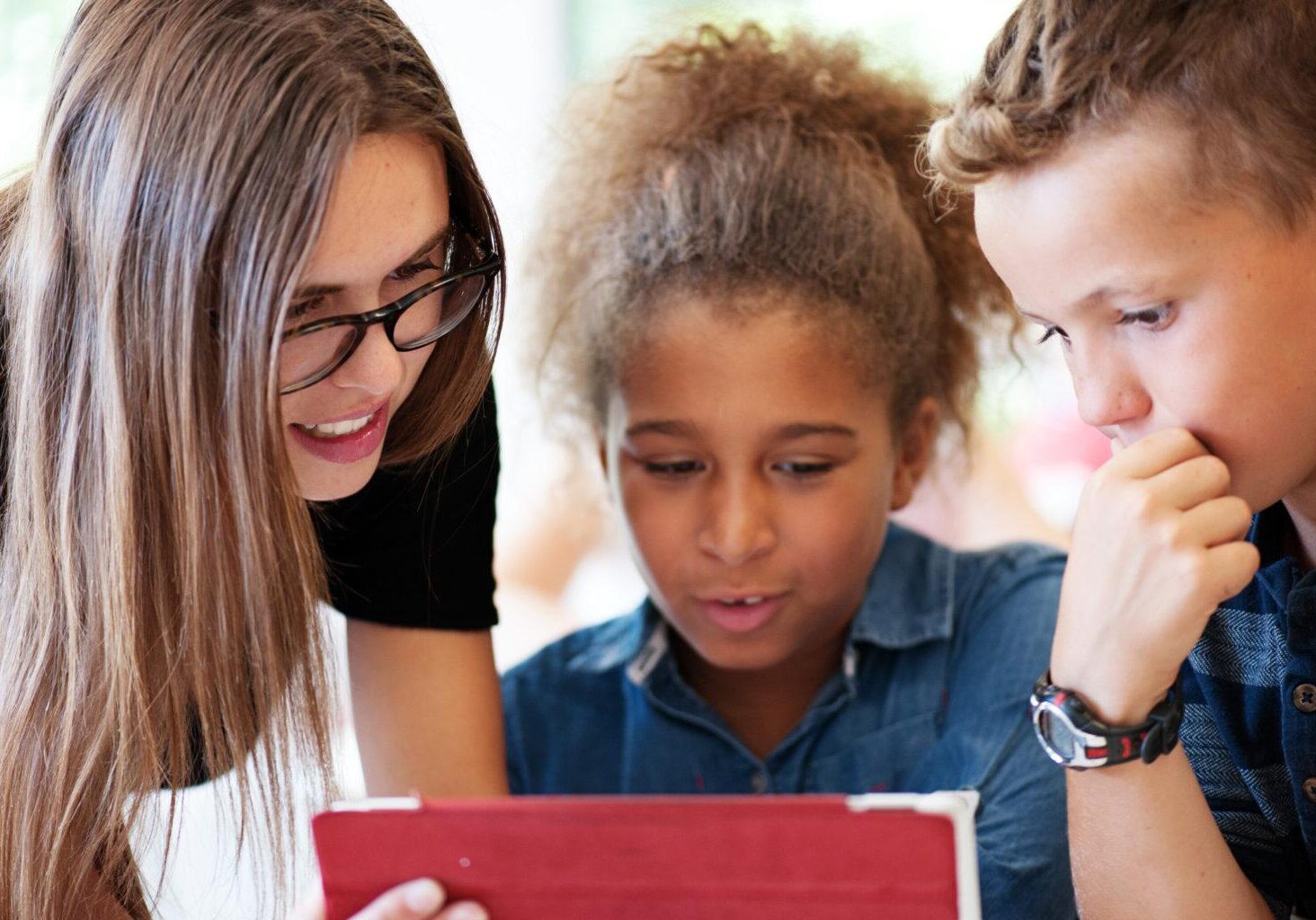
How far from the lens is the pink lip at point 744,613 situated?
132 cm

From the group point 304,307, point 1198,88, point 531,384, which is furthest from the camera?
point 531,384

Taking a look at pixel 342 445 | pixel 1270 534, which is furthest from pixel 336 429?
pixel 1270 534

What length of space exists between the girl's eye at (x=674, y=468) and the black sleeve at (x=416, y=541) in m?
0.15

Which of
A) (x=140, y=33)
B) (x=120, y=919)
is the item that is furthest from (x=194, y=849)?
(x=140, y=33)

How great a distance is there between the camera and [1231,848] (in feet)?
3.52

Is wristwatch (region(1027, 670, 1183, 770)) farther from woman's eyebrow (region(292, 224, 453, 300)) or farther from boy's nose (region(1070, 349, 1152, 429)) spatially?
woman's eyebrow (region(292, 224, 453, 300))

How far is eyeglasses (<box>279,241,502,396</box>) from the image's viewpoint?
3.23ft

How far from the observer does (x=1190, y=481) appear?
2.95 feet

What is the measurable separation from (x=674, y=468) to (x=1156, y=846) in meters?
0.55

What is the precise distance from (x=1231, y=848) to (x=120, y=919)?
833 millimetres

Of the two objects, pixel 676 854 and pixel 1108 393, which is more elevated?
pixel 1108 393

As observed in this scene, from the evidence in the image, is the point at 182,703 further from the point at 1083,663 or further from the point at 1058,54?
the point at 1058,54

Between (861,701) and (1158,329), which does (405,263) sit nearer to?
(1158,329)

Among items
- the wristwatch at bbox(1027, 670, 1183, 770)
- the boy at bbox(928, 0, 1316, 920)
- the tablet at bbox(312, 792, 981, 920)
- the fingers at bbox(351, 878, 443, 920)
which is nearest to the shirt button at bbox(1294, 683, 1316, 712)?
the boy at bbox(928, 0, 1316, 920)
